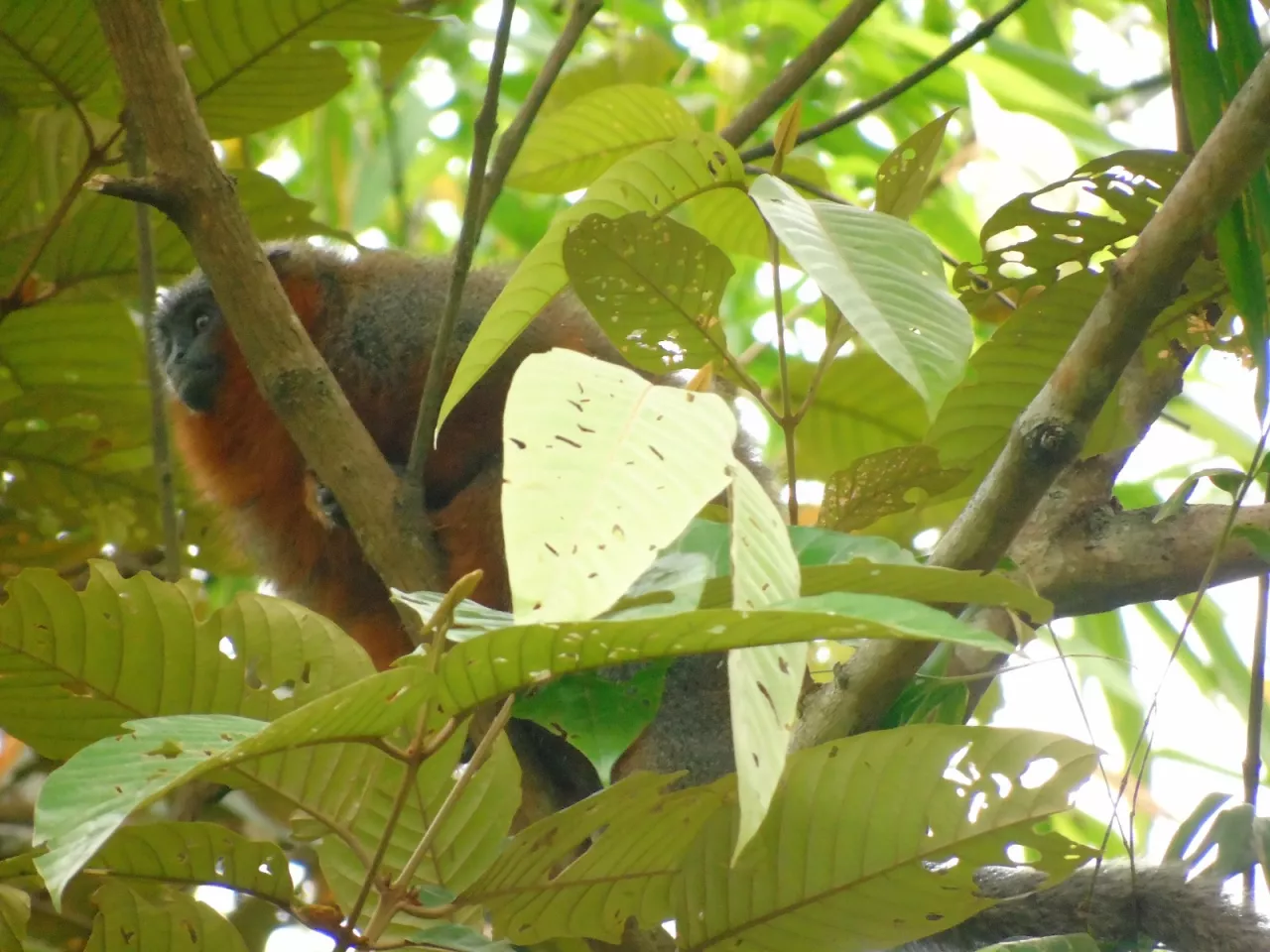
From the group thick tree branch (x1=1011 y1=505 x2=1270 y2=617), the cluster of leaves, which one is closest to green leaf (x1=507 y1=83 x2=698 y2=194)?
the cluster of leaves

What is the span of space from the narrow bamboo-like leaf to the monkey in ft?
3.25

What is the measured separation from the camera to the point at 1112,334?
3.19 ft

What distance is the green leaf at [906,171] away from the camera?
1.41 meters

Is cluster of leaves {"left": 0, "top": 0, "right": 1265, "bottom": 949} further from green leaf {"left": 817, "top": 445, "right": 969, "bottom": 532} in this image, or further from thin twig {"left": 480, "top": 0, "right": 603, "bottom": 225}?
thin twig {"left": 480, "top": 0, "right": 603, "bottom": 225}

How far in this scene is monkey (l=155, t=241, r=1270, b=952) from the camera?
1.91 m

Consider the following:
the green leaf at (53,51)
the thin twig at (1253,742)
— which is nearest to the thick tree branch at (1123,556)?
the thin twig at (1253,742)

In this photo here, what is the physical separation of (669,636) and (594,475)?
0.12 metres

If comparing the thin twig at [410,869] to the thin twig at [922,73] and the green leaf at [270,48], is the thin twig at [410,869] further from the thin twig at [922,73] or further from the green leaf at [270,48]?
the green leaf at [270,48]

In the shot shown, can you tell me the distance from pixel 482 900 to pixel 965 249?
202 cm

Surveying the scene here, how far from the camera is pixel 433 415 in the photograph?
1.56m

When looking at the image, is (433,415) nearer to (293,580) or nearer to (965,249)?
(293,580)

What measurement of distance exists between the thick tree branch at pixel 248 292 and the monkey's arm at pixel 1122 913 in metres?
0.79

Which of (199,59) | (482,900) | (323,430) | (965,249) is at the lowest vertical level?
(482,900)

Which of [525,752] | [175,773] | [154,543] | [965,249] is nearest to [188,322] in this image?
[154,543]
